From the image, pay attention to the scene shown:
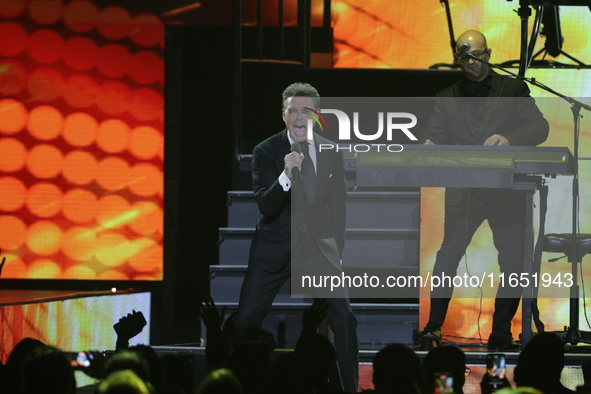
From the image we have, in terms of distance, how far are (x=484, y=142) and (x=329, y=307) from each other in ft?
4.46

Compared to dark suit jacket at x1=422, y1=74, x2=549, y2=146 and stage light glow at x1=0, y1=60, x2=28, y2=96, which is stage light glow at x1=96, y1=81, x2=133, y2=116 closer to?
stage light glow at x1=0, y1=60, x2=28, y2=96

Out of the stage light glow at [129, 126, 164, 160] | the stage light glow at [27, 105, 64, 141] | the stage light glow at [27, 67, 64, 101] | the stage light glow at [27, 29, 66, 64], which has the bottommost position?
the stage light glow at [129, 126, 164, 160]

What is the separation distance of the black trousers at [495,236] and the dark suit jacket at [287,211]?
2.26 ft

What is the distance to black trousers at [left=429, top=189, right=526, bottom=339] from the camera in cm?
530

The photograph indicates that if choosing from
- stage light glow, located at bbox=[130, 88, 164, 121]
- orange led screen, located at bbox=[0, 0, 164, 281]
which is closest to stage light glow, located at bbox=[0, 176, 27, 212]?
orange led screen, located at bbox=[0, 0, 164, 281]

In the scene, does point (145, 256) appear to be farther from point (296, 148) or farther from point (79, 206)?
point (296, 148)

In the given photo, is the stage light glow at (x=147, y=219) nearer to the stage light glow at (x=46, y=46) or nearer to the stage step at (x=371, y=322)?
the stage light glow at (x=46, y=46)

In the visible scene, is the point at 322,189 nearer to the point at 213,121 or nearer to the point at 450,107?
the point at 450,107

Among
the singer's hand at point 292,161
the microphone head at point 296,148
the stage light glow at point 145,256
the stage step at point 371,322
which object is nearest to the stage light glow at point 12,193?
the stage light glow at point 145,256

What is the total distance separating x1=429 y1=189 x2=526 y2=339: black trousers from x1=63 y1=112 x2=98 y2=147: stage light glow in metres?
3.42

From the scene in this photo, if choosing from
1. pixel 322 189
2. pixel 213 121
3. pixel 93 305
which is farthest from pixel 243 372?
pixel 213 121

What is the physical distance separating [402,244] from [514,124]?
1120mm

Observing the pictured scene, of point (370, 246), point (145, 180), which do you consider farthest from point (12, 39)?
point (370, 246)

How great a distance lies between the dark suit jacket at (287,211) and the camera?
194 inches
